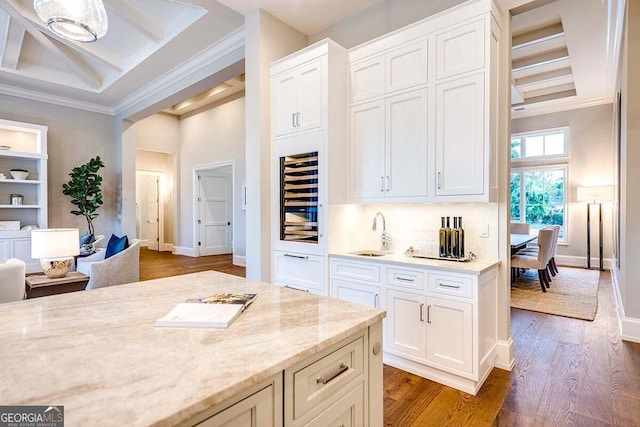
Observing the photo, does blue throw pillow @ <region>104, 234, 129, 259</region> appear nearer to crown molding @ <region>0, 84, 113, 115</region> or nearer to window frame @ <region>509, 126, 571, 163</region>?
crown molding @ <region>0, 84, 113, 115</region>

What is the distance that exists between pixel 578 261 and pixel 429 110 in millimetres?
6375

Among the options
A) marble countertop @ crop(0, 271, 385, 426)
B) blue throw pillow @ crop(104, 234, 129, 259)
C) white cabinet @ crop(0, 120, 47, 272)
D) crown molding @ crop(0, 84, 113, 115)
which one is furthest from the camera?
crown molding @ crop(0, 84, 113, 115)

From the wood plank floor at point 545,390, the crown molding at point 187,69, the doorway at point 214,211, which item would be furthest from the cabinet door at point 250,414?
the doorway at point 214,211

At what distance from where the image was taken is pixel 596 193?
6172 millimetres

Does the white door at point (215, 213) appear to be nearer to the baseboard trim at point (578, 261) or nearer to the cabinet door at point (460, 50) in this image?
the cabinet door at point (460, 50)

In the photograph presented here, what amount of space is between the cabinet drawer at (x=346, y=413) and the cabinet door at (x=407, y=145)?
72.2 inches

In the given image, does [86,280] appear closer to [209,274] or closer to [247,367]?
[209,274]

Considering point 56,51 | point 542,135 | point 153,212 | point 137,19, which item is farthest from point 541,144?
point 153,212

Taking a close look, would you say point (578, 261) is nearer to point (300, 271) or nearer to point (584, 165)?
point (584, 165)

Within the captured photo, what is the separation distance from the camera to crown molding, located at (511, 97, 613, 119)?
658cm

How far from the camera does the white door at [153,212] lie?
33.6 feet

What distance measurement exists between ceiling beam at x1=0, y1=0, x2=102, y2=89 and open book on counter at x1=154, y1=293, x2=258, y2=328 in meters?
4.76

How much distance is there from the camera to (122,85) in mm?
5809

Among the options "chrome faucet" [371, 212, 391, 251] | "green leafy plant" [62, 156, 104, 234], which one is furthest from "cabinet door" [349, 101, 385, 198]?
"green leafy plant" [62, 156, 104, 234]
